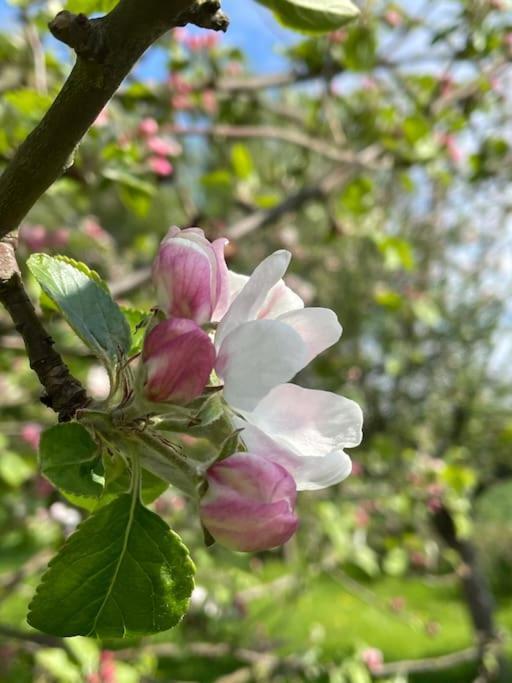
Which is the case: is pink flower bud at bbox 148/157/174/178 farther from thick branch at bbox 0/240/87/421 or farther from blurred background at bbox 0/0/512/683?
thick branch at bbox 0/240/87/421

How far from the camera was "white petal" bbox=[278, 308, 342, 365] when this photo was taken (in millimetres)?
606

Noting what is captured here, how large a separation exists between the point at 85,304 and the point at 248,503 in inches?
9.7

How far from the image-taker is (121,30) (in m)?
0.51

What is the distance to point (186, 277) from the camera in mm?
569

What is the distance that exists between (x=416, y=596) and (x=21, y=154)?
35.0ft

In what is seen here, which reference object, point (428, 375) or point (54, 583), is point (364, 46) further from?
point (428, 375)

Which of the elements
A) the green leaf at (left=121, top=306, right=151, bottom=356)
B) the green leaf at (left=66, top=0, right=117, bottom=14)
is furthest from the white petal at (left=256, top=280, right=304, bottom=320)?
the green leaf at (left=66, top=0, right=117, bottom=14)

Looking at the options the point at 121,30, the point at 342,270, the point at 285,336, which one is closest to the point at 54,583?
the point at 285,336

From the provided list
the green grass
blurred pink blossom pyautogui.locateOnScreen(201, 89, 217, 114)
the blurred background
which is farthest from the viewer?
the green grass

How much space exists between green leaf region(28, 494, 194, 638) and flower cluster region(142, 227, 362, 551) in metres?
0.07

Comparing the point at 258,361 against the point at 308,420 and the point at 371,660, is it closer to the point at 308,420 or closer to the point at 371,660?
the point at 308,420

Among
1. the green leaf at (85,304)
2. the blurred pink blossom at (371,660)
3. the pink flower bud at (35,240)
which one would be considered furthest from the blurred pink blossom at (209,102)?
the green leaf at (85,304)

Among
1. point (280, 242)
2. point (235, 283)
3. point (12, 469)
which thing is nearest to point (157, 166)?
point (12, 469)

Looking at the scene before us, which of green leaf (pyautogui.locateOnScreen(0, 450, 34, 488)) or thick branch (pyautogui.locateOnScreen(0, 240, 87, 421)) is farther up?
thick branch (pyautogui.locateOnScreen(0, 240, 87, 421))
